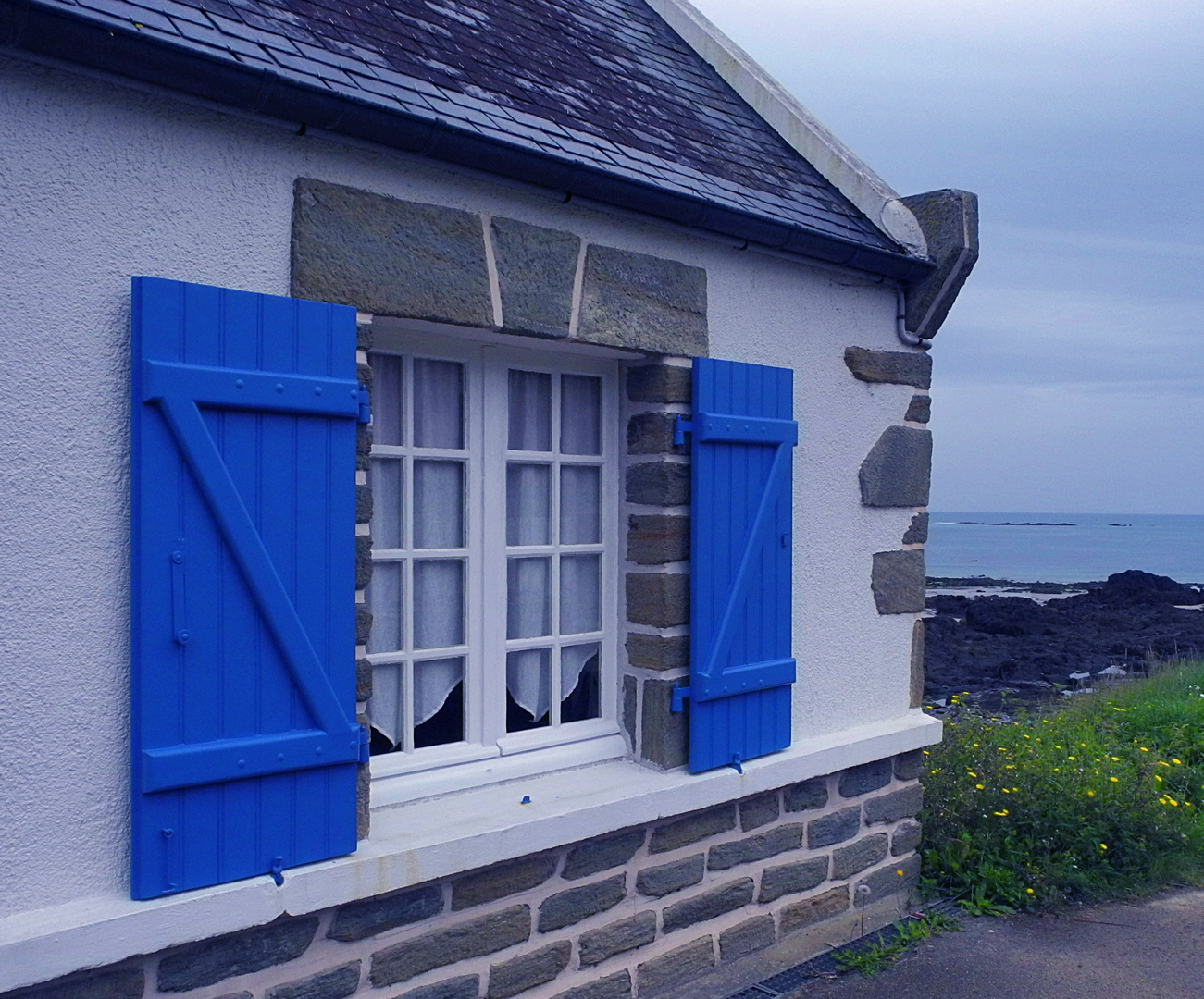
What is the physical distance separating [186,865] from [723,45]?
14.2ft

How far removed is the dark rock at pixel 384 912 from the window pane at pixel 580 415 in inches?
61.5

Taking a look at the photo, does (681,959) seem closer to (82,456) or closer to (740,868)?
(740,868)

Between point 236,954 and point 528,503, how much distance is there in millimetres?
1690

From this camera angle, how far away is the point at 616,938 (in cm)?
374

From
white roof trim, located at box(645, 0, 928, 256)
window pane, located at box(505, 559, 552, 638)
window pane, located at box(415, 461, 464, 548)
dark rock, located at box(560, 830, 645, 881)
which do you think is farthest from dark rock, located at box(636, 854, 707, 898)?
white roof trim, located at box(645, 0, 928, 256)

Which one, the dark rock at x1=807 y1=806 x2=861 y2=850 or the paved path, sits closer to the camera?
the paved path

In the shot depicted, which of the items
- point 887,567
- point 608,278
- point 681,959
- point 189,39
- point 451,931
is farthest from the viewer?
point 887,567

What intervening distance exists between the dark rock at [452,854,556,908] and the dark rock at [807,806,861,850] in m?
1.38

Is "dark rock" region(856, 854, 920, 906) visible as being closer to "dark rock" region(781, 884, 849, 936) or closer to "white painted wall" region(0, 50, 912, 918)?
"dark rock" region(781, 884, 849, 936)

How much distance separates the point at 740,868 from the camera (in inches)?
164

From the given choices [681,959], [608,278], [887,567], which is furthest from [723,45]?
[681,959]

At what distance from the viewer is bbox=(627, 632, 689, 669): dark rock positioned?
154 inches

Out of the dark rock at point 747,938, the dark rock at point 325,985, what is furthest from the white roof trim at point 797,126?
the dark rock at point 325,985

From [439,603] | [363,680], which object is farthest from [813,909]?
[363,680]
